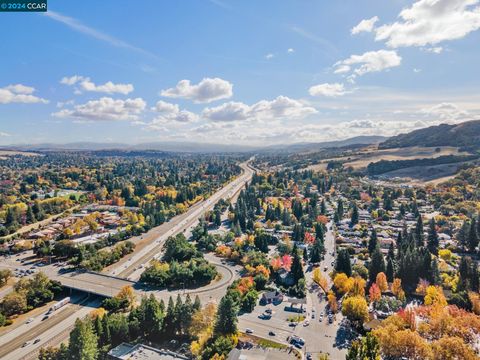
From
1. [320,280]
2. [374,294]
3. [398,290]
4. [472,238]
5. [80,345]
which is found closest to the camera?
[80,345]

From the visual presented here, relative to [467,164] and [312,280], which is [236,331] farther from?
[467,164]

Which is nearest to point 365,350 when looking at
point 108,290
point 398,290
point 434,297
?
point 434,297

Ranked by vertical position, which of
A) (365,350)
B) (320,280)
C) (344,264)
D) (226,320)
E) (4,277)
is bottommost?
(320,280)

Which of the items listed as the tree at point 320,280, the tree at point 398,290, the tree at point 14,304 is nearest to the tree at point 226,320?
the tree at point 320,280

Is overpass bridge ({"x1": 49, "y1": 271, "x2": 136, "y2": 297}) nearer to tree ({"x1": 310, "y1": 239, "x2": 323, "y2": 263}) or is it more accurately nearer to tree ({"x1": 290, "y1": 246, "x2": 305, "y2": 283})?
tree ({"x1": 290, "y1": 246, "x2": 305, "y2": 283})

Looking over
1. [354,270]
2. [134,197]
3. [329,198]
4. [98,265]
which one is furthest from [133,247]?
[329,198]

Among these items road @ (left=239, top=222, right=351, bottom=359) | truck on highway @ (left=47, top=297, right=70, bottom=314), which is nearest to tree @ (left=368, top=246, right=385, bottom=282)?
road @ (left=239, top=222, right=351, bottom=359)

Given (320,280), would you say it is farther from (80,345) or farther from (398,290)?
(80,345)

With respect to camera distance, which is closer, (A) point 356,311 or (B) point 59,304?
(A) point 356,311
